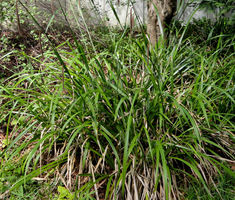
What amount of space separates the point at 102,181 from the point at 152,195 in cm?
39

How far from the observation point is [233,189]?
4.75 feet

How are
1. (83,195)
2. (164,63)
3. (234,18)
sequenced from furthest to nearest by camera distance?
(234,18)
(164,63)
(83,195)

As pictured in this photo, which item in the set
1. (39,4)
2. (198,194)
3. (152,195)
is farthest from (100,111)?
(39,4)

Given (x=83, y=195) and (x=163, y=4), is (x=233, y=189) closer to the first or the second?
(x=83, y=195)

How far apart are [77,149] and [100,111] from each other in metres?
0.36

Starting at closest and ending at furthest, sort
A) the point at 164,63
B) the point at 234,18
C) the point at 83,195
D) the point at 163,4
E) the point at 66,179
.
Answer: the point at 83,195
the point at 66,179
the point at 164,63
the point at 234,18
the point at 163,4

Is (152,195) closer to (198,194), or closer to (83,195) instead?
(198,194)

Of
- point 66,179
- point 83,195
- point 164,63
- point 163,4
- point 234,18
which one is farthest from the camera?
point 163,4

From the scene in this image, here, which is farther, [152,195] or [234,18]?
[234,18]

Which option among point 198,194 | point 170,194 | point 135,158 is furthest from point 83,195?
point 198,194

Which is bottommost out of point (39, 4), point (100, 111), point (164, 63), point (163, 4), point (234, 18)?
point (100, 111)

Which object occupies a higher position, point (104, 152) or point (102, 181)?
point (104, 152)

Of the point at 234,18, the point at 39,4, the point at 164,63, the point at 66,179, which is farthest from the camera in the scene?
the point at 39,4

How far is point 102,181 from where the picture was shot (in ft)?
5.08
